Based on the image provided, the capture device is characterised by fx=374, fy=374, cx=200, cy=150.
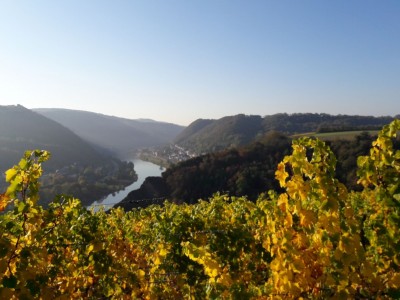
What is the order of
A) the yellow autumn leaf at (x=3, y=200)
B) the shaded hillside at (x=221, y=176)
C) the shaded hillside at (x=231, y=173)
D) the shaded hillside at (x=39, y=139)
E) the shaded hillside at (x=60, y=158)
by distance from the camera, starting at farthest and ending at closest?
the shaded hillside at (x=39, y=139)
the shaded hillside at (x=60, y=158)
the shaded hillside at (x=221, y=176)
the shaded hillside at (x=231, y=173)
the yellow autumn leaf at (x=3, y=200)

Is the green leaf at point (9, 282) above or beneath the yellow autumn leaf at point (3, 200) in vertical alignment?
beneath

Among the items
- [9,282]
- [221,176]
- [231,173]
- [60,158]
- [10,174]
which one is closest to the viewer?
[9,282]

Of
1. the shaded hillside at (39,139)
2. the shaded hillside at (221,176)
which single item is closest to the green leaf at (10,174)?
the shaded hillside at (221,176)

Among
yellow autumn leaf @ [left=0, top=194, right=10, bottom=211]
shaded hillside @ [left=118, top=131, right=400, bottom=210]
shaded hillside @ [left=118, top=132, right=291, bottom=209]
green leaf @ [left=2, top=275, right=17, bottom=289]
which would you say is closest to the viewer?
green leaf @ [left=2, top=275, right=17, bottom=289]

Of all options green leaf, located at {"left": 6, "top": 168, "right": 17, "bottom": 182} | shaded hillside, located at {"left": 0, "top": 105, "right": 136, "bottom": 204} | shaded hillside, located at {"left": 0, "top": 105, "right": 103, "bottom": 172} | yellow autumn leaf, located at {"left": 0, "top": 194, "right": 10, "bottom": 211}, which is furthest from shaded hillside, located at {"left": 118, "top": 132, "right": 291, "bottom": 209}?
green leaf, located at {"left": 6, "top": 168, "right": 17, "bottom": 182}

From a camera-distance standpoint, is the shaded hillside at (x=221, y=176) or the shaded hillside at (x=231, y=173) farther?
the shaded hillside at (x=221, y=176)

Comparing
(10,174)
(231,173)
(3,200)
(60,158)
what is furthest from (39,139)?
(10,174)

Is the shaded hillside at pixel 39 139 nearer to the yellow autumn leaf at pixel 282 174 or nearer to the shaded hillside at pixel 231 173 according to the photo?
the shaded hillside at pixel 231 173

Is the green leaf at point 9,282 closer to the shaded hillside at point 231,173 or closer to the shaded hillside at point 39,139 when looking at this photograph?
the shaded hillside at point 231,173

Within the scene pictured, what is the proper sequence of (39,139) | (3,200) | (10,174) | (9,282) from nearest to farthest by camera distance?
1. (9,282)
2. (10,174)
3. (3,200)
4. (39,139)

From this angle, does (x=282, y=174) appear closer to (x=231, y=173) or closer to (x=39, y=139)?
(x=231, y=173)

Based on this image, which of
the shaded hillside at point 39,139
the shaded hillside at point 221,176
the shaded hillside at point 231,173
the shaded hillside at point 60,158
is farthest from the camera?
the shaded hillside at point 39,139

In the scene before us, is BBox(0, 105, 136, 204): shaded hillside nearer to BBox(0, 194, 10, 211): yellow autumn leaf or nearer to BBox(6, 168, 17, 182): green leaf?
BBox(0, 194, 10, 211): yellow autumn leaf

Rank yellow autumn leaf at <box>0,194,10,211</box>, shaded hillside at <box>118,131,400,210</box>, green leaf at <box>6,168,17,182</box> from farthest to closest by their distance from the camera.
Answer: shaded hillside at <box>118,131,400,210</box>, yellow autumn leaf at <box>0,194,10,211</box>, green leaf at <box>6,168,17,182</box>
